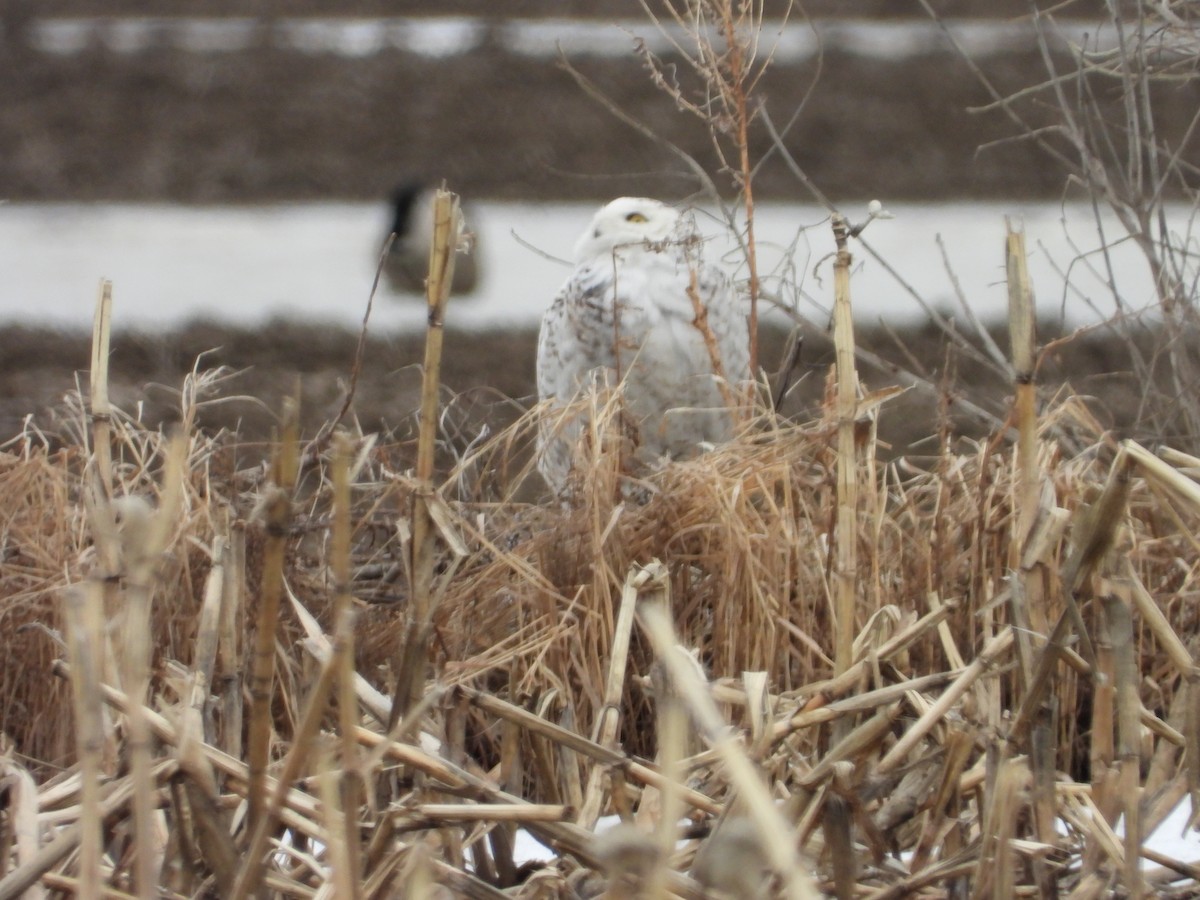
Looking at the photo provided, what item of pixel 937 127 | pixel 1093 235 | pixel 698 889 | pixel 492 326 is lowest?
pixel 698 889

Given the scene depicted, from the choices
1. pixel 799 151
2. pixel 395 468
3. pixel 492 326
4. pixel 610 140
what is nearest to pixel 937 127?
pixel 799 151

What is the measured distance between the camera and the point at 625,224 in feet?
7.63

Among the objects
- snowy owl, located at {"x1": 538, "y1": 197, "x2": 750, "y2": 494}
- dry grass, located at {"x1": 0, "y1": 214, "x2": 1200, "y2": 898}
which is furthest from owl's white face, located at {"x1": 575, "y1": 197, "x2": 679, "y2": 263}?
dry grass, located at {"x1": 0, "y1": 214, "x2": 1200, "y2": 898}

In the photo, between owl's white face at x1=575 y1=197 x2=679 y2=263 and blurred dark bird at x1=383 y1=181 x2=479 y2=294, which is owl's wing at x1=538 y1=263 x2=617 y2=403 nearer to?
owl's white face at x1=575 y1=197 x2=679 y2=263

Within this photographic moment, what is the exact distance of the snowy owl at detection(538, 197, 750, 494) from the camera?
212 centimetres

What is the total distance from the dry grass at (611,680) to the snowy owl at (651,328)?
0.51m

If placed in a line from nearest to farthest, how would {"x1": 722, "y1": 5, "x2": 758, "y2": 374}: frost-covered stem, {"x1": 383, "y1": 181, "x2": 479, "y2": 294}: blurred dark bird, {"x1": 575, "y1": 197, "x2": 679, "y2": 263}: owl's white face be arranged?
{"x1": 722, "y1": 5, "x2": 758, "y2": 374}: frost-covered stem < {"x1": 575, "y1": 197, "x2": 679, "y2": 263}: owl's white face < {"x1": 383, "y1": 181, "x2": 479, "y2": 294}: blurred dark bird

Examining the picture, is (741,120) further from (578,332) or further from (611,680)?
(611,680)

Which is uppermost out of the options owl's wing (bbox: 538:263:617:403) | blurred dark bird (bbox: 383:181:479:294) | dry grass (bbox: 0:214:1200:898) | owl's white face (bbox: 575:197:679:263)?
blurred dark bird (bbox: 383:181:479:294)

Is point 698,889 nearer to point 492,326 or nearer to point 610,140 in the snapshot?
point 492,326

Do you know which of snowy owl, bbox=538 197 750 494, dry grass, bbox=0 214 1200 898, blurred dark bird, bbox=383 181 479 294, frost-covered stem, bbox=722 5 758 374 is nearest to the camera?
dry grass, bbox=0 214 1200 898

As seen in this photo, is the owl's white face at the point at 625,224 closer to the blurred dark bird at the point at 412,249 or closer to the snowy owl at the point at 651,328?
the snowy owl at the point at 651,328

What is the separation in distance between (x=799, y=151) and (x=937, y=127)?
23.0 inches

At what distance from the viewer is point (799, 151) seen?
584 centimetres
